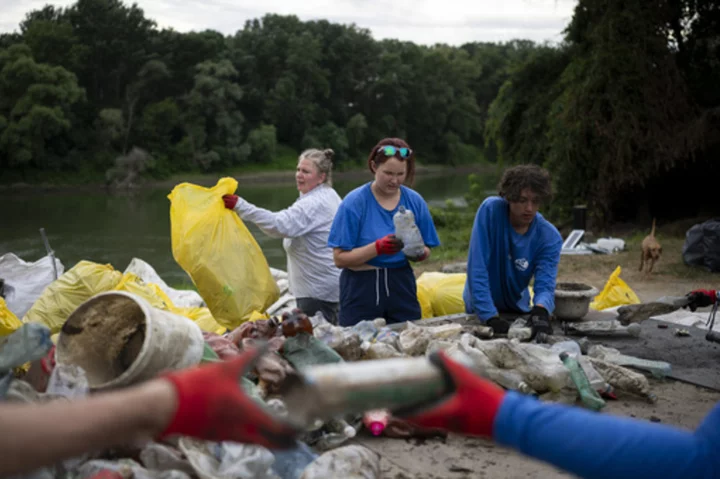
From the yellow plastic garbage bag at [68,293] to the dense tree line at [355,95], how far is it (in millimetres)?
9993

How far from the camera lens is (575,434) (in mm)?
1359

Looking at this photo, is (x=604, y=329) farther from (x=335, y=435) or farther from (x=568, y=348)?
(x=335, y=435)

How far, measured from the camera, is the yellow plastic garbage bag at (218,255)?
4.32 metres

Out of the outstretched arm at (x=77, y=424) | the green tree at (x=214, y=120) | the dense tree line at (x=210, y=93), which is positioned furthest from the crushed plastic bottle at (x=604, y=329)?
the green tree at (x=214, y=120)

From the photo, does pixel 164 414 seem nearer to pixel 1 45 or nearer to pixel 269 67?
pixel 1 45

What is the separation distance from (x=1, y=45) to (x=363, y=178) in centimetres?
2144

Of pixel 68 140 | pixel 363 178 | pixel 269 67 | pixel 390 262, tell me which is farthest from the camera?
pixel 269 67

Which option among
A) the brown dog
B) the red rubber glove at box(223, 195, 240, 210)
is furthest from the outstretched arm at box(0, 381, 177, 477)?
the brown dog

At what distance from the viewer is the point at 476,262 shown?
12.6ft

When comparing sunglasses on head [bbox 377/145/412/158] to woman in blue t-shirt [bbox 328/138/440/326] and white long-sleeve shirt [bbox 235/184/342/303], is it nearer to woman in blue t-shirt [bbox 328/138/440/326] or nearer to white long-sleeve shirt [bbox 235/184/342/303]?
woman in blue t-shirt [bbox 328/138/440/326]

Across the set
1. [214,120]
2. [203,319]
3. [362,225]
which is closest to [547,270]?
[362,225]

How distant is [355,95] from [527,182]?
53086 millimetres

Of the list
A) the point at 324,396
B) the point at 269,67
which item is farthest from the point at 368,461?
the point at 269,67

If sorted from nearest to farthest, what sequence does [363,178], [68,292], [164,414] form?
[164,414], [68,292], [363,178]
